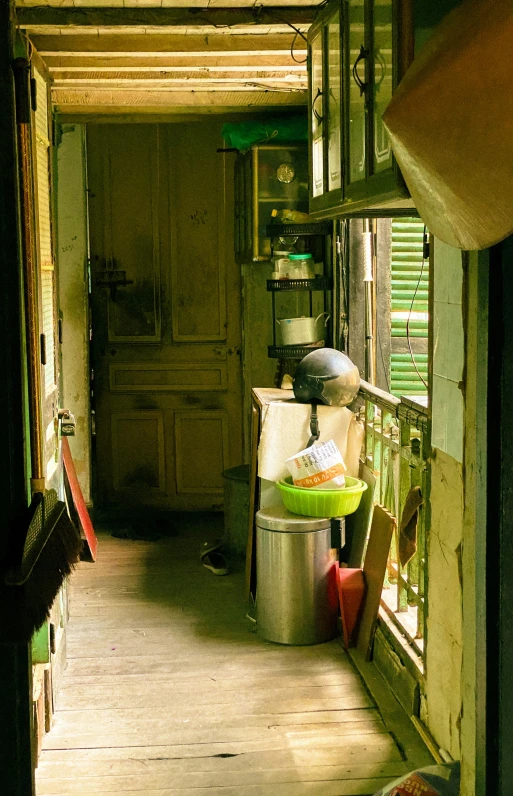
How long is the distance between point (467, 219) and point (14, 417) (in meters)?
0.95

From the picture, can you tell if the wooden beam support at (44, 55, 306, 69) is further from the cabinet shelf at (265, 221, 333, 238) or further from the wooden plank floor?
the wooden plank floor

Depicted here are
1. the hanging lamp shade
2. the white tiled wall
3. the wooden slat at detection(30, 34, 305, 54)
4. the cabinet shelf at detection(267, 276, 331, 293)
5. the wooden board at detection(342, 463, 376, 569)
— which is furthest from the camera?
the cabinet shelf at detection(267, 276, 331, 293)

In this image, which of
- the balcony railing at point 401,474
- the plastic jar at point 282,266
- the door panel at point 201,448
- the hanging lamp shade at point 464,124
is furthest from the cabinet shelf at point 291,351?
the hanging lamp shade at point 464,124

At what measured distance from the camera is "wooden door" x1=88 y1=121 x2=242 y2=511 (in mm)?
6539

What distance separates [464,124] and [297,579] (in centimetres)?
308

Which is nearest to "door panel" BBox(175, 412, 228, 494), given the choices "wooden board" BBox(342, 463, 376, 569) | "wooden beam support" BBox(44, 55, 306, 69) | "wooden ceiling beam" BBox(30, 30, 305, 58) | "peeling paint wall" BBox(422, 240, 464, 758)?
"wooden board" BBox(342, 463, 376, 569)

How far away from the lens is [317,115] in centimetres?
407

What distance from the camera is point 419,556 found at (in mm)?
3770

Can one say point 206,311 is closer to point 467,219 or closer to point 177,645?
point 177,645

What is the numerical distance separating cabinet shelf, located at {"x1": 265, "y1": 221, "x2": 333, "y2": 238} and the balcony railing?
1036 mm

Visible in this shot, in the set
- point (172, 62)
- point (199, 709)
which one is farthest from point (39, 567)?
point (172, 62)

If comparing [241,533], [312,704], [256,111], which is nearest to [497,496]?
[312,704]

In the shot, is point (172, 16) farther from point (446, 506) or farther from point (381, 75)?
point (446, 506)

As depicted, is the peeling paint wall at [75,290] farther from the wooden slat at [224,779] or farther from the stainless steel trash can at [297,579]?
the wooden slat at [224,779]
